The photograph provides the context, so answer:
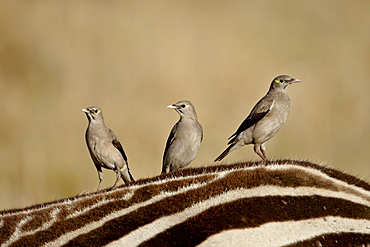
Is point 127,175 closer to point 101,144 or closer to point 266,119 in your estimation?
point 101,144

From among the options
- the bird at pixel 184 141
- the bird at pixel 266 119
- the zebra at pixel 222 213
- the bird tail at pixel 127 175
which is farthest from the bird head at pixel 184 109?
the zebra at pixel 222 213

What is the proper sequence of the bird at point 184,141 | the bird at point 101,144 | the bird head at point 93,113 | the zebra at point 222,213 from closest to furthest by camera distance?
the zebra at point 222,213
the bird at point 184,141
the bird at point 101,144
the bird head at point 93,113

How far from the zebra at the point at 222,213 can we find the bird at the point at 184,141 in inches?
97.8

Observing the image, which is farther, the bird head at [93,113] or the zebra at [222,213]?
the bird head at [93,113]

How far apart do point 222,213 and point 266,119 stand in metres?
3.34

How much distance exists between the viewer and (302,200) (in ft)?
10.8

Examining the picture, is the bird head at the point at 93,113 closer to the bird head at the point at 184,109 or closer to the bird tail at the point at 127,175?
the bird tail at the point at 127,175

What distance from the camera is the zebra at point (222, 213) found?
10.1ft

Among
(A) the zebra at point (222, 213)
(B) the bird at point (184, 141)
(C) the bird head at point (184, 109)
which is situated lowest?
(A) the zebra at point (222, 213)

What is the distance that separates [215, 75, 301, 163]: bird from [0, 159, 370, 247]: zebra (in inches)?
98.4

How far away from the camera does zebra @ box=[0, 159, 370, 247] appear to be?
308 cm

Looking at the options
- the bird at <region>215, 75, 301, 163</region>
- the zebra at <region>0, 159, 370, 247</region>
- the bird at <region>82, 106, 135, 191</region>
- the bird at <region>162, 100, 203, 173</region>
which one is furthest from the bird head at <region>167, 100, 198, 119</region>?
the zebra at <region>0, 159, 370, 247</region>

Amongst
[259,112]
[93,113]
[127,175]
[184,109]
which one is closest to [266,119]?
[259,112]

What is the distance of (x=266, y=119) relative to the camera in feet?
20.9
